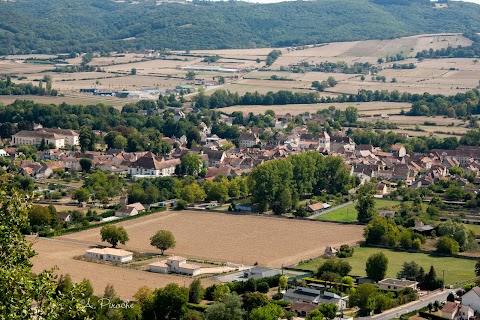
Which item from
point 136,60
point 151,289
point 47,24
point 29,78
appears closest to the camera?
point 151,289

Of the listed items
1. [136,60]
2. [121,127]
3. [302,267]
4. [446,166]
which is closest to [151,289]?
[302,267]

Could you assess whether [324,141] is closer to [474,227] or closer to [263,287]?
[474,227]

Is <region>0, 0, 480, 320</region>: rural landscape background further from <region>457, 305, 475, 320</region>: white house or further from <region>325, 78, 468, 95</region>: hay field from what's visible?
<region>325, 78, 468, 95</region>: hay field

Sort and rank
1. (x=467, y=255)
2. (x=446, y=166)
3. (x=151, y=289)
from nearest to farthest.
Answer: (x=151, y=289) < (x=467, y=255) < (x=446, y=166)

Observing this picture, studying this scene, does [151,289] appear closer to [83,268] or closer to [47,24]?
[83,268]

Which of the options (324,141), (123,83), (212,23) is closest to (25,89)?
(123,83)

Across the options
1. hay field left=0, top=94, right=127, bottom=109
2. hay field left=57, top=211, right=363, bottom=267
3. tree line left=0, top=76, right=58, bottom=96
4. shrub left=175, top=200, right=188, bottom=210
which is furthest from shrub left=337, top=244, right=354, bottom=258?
tree line left=0, top=76, right=58, bottom=96
